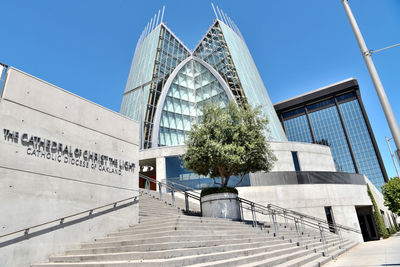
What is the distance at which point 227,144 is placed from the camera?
1415 cm

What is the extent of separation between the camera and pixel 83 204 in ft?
29.7

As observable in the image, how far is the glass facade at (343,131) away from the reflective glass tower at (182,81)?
5563cm

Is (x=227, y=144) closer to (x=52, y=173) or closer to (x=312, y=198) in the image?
(x=52, y=173)

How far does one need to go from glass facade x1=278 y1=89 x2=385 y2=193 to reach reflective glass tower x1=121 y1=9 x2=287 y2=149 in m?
55.6

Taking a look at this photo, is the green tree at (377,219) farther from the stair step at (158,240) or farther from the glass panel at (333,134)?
the glass panel at (333,134)

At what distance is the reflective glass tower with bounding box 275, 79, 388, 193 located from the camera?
88938 millimetres

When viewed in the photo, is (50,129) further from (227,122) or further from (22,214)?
(227,122)

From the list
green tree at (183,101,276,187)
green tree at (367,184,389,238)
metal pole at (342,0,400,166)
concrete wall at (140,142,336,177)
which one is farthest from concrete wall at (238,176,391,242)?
metal pole at (342,0,400,166)

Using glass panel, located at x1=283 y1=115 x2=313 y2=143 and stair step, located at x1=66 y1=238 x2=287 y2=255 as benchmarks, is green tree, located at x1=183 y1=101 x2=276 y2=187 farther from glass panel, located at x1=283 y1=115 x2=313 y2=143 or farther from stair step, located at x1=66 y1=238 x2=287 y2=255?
glass panel, located at x1=283 y1=115 x2=313 y2=143

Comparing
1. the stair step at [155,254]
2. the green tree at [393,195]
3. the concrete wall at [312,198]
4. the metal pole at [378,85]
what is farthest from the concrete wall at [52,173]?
the green tree at [393,195]

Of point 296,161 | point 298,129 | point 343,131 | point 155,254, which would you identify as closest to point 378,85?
point 155,254

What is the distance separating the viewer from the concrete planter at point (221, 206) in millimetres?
13508

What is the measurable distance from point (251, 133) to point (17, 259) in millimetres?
11156

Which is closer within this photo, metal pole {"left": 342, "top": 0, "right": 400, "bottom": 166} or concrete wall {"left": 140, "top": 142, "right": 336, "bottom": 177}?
metal pole {"left": 342, "top": 0, "right": 400, "bottom": 166}
